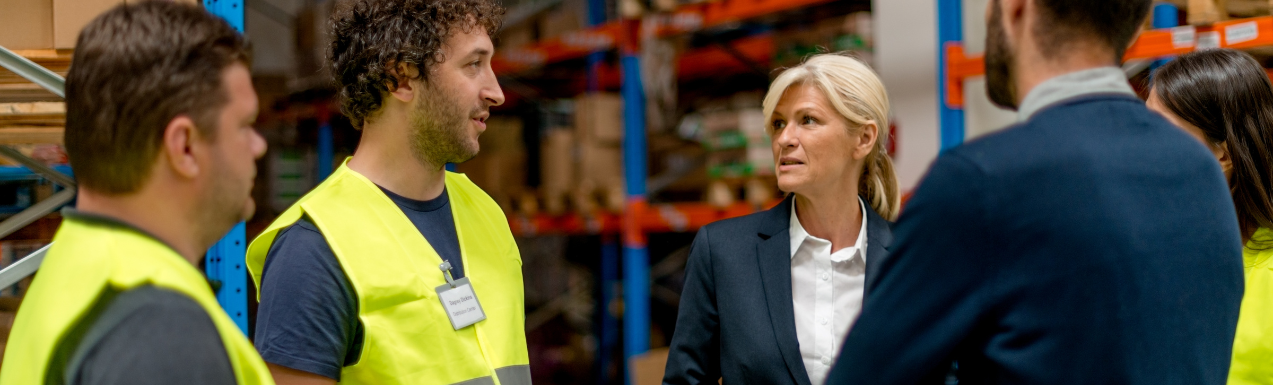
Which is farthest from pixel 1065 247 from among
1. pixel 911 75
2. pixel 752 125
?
pixel 911 75

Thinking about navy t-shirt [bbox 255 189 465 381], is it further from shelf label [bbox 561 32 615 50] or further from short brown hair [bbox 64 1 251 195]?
shelf label [bbox 561 32 615 50]

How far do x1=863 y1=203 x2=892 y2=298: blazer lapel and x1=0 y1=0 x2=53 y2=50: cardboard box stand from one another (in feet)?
7.08

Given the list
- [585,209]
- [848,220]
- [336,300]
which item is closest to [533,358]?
[585,209]

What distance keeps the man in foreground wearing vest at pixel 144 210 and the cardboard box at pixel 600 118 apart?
454 cm

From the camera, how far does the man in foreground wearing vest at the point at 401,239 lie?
5.81ft

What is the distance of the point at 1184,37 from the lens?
127 inches

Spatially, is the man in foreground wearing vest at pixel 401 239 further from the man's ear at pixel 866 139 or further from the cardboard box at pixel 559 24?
the cardboard box at pixel 559 24

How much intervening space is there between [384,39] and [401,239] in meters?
0.51

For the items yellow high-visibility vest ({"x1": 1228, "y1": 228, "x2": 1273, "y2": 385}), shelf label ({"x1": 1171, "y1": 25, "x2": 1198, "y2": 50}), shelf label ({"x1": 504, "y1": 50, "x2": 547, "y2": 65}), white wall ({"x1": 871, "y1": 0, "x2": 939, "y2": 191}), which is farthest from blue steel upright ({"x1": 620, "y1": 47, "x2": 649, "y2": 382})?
yellow high-visibility vest ({"x1": 1228, "y1": 228, "x2": 1273, "y2": 385})

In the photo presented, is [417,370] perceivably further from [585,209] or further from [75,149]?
[585,209]

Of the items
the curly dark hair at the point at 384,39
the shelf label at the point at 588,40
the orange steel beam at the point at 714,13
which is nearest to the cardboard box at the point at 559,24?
the shelf label at the point at 588,40

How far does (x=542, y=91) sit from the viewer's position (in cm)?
729

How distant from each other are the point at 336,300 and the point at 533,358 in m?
5.36

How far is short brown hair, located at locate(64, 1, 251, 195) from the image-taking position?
1118mm
